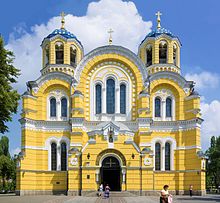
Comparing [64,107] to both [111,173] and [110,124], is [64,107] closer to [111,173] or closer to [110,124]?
[110,124]

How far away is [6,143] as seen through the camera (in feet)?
220

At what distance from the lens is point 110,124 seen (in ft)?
135

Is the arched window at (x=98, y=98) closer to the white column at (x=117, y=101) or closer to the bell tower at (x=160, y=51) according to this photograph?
the white column at (x=117, y=101)

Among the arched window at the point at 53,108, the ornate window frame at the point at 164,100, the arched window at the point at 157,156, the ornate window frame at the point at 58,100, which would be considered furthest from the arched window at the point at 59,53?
the arched window at the point at 157,156

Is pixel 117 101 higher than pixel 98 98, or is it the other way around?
pixel 98 98

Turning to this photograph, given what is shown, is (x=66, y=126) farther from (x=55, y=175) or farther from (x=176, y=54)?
(x=176, y=54)

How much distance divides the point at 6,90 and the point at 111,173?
20.7m

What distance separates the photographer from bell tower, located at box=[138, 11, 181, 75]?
1829 inches

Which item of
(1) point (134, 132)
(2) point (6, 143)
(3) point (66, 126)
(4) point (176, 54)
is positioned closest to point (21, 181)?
(3) point (66, 126)

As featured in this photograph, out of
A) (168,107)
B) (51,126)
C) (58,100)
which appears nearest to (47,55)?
(58,100)

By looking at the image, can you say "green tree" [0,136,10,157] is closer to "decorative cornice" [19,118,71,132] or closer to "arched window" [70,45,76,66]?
"decorative cornice" [19,118,71,132]

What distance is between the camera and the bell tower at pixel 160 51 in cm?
4645

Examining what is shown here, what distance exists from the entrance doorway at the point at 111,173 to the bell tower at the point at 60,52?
11304 millimetres

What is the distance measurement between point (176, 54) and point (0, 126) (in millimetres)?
26961
